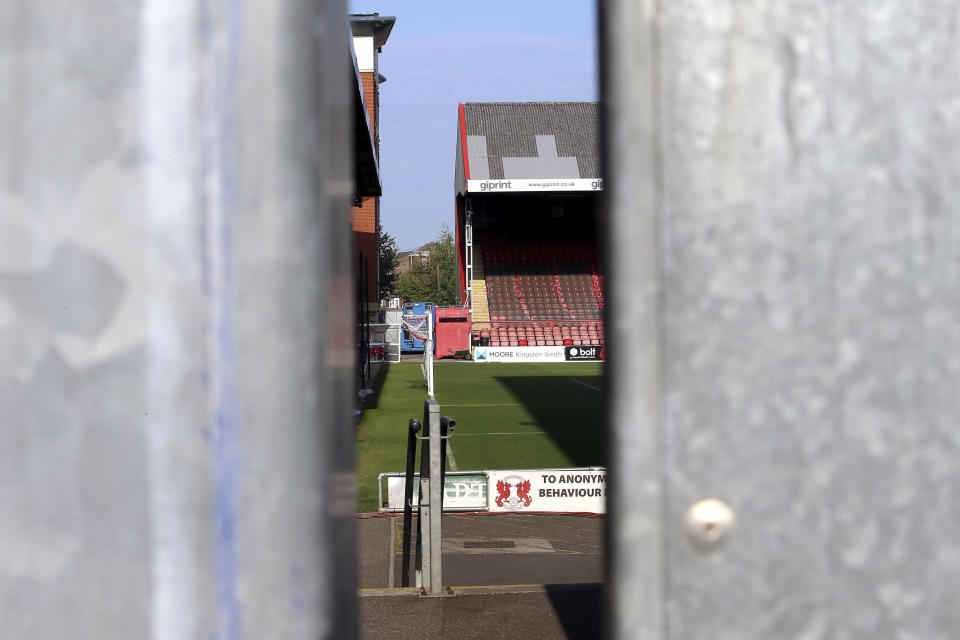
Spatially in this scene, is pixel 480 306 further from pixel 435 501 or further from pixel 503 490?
pixel 435 501

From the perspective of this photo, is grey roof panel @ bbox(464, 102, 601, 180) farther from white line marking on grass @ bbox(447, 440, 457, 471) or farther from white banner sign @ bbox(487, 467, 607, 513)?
white banner sign @ bbox(487, 467, 607, 513)

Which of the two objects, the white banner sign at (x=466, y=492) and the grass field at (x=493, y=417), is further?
the grass field at (x=493, y=417)

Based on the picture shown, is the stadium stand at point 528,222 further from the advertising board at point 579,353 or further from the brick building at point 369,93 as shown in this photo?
the brick building at point 369,93

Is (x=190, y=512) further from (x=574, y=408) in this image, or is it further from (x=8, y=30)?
(x=574, y=408)

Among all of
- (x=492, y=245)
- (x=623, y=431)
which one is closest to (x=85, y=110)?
(x=623, y=431)

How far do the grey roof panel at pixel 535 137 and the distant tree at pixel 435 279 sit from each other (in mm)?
26869

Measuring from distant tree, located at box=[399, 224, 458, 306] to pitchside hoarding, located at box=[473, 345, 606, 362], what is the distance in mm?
32826

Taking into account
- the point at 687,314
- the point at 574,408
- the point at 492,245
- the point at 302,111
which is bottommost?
the point at 574,408

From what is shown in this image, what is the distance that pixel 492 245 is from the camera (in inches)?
1822

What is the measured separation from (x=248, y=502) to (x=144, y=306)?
Result: 0.51 feet

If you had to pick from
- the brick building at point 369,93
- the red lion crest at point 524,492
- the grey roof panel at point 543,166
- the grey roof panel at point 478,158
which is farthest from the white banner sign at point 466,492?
the grey roof panel at point 543,166

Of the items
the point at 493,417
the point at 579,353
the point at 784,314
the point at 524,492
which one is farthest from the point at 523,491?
the point at 579,353

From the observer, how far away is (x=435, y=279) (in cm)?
7700

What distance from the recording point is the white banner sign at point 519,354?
38.2m
